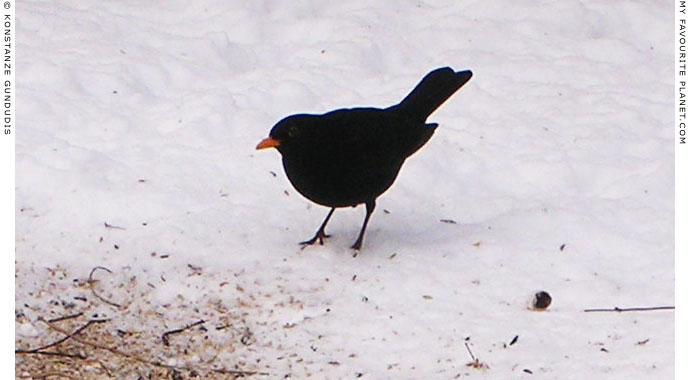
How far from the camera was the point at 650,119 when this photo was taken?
6555 millimetres

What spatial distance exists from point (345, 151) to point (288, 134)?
0.92 feet

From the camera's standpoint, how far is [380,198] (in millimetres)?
5969

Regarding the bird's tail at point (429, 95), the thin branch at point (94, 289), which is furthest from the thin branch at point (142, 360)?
the bird's tail at point (429, 95)

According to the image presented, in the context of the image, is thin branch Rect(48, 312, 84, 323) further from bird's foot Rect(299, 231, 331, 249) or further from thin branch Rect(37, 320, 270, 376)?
bird's foot Rect(299, 231, 331, 249)

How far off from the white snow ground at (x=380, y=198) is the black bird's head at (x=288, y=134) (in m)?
0.52

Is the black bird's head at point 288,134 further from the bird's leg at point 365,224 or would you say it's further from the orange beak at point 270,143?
the bird's leg at point 365,224

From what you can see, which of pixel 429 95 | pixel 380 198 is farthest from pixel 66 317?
pixel 429 95

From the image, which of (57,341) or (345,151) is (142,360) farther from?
(345,151)

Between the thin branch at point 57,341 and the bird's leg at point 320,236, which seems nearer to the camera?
the thin branch at point 57,341

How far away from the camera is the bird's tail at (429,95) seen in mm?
5582

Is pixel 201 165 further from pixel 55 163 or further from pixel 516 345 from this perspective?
pixel 516 345

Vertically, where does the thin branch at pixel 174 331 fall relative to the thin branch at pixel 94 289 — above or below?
below

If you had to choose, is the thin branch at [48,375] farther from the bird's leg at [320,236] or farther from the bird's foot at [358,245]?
the bird's foot at [358,245]

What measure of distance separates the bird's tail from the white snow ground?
0.55 m
